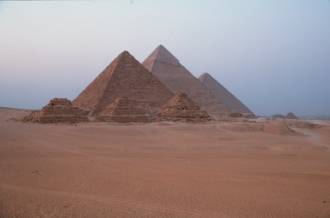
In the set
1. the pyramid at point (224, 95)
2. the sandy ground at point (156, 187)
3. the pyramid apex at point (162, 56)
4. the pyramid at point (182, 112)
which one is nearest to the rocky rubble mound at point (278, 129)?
the pyramid at point (182, 112)

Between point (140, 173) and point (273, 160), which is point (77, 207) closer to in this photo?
point (140, 173)

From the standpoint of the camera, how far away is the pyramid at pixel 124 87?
27969 mm

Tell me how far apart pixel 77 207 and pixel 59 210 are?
0.51 feet

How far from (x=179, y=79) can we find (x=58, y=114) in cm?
2644

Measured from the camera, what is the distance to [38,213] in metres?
2.71

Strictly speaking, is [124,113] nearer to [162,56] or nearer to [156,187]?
[156,187]

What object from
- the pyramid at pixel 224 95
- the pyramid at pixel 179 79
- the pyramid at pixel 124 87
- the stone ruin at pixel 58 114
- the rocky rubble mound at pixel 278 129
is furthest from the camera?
the pyramid at pixel 224 95

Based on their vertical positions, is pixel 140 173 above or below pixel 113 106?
below

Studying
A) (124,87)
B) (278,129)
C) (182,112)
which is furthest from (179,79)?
(278,129)

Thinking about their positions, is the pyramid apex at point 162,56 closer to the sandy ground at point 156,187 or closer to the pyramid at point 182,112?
the pyramid at point 182,112

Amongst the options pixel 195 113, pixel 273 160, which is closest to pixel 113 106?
pixel 195 113

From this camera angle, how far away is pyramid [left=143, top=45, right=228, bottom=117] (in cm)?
3941

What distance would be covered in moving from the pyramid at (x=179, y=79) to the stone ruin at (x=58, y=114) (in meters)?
22.0

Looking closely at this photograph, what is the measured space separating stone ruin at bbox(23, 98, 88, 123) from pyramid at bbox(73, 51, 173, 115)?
776 cm
